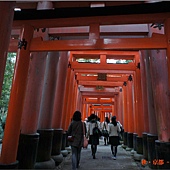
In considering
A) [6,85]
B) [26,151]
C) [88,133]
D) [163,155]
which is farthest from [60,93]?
[6,85]

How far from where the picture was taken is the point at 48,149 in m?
5.56

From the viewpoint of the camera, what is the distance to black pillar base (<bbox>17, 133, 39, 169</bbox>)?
4457mm

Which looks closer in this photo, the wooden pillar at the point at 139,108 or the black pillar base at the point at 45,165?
the black pillar base at the point at 45,165

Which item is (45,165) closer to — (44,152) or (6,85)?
(44,152)

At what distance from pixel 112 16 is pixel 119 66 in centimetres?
477

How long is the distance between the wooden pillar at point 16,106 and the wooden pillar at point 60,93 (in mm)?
2815

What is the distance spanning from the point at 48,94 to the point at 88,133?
9.02 feet

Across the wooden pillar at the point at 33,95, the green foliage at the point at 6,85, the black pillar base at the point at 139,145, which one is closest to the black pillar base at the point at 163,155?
the wooden pillar at the point at 33,95

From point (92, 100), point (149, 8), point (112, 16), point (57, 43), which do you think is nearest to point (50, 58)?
point (57, 43)

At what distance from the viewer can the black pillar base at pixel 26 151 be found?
4.46 meters

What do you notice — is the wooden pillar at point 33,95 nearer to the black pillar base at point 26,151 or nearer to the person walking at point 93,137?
the black pillar base at point 26,151

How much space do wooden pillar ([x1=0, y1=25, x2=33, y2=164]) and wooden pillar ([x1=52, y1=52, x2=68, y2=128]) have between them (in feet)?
9.24

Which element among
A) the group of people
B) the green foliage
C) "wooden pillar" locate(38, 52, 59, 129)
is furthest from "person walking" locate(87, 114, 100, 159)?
the green foliage

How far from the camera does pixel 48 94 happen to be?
6.10 meters
